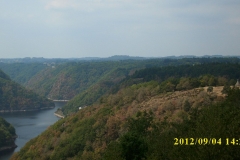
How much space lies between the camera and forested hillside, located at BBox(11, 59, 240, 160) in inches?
513

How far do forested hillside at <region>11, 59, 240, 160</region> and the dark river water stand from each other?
16159mm

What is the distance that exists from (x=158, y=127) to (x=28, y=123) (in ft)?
182

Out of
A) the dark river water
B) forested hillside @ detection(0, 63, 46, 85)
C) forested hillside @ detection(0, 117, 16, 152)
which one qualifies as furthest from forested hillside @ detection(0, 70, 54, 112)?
forested hillside @ detection(0, 63, 46, 85)

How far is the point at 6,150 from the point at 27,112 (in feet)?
142

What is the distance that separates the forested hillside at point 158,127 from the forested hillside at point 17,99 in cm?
5589

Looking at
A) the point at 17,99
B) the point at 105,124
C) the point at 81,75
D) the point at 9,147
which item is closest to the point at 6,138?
the point at 9,147

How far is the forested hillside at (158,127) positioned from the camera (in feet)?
42.8

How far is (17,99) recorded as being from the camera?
9550cm

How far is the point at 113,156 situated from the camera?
620 inches

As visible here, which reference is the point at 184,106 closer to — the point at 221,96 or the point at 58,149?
the point at 221,96

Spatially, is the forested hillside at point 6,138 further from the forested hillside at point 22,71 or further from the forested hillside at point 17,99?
the forested hillside at point 22,71

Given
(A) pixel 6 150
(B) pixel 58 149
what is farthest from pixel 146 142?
(A) pixel 6 150

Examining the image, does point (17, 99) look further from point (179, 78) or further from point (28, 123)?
point (179, 78)

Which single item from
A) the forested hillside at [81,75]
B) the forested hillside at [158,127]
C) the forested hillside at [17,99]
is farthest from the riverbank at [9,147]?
the forested hillside at [81,75]
